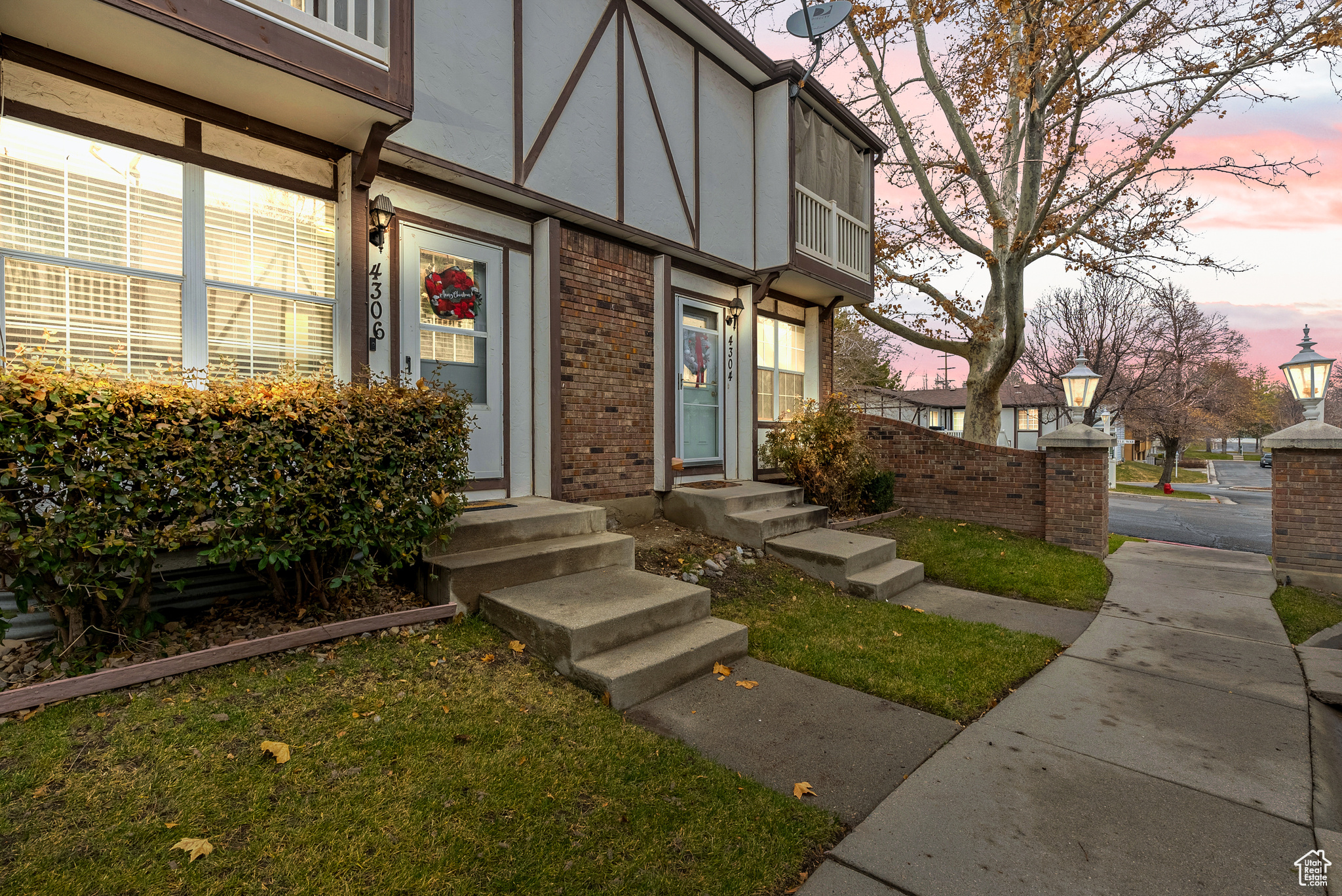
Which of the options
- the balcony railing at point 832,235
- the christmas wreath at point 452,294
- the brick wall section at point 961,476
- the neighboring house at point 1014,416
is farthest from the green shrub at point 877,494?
the neighboring house at point 1014,416

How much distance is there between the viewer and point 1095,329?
1032 inches

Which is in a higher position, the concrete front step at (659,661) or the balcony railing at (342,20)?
the balcony railing at (342,20)

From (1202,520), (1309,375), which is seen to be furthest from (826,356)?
(1202,520)

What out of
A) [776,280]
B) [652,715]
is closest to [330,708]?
[652,715]

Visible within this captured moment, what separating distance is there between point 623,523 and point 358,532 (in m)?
3.46

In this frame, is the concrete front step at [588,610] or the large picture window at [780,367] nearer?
the concrete front step at [588,610]

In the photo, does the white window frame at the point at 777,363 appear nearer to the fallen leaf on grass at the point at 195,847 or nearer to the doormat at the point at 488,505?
the doormat at the point at 488,505

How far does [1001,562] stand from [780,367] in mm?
4152

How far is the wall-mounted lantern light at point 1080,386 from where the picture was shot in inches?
372

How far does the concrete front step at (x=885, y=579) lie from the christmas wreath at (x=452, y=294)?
429 cm

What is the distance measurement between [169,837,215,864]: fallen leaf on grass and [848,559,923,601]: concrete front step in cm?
501

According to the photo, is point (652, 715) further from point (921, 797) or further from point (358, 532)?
point (358, 532)

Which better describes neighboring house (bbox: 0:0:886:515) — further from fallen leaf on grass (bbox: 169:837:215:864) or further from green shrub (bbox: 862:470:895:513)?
fallen leaf on grass (bbox: 169:837:215:864)

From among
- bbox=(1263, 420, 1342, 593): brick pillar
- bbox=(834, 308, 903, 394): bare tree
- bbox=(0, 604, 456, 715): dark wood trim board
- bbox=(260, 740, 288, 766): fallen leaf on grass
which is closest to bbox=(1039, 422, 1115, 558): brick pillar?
bbox=(1263, 420, 1342, 593): brick pillar
